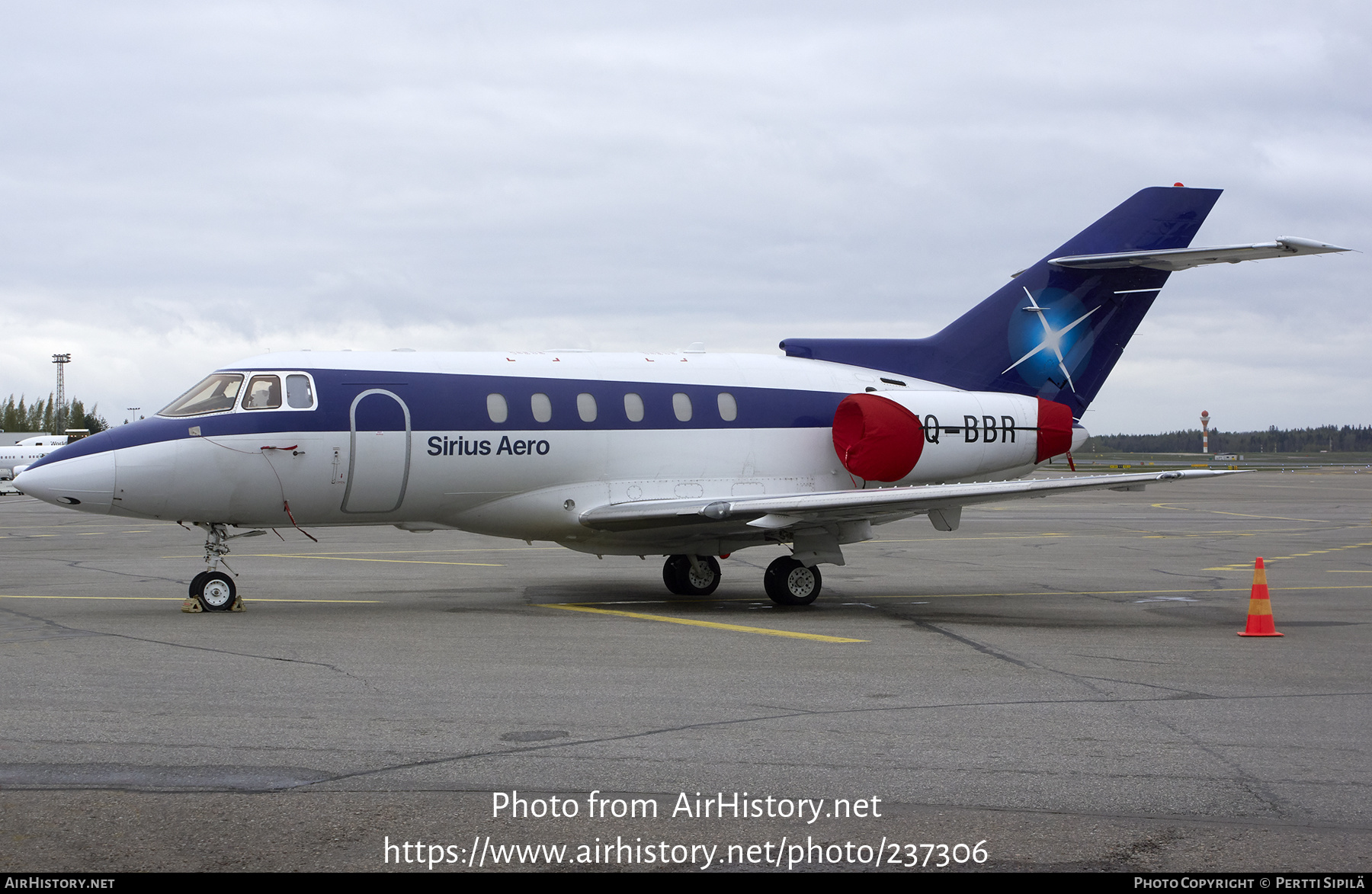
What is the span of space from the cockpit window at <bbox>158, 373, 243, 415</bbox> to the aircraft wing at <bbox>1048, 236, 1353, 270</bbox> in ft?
37.7

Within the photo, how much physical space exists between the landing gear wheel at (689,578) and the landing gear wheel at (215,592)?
560cm

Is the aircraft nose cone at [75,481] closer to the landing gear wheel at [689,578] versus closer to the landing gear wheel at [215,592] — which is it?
the landing gear wheel at [215,592]

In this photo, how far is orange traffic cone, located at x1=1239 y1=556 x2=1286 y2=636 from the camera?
12195 mm

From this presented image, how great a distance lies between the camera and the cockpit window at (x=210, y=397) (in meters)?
13.6

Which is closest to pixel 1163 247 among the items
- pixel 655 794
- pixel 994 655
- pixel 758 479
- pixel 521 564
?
pixel 758 479

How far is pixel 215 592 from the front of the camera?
44.9ft

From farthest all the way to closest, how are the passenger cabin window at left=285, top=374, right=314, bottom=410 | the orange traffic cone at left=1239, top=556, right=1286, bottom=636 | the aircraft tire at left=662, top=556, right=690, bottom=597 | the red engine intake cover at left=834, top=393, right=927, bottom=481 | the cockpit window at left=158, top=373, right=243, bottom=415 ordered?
the aircraft tire at left=662, top=556, right=690, bottom=597
the red engine intake cover at left=834, top=393, right=927, bottom=481
the passenger cabin window at left=285, top=374, right=314, bottom=410
the cockpit window at left=158, top=373, right=243, bottom=415
the orange traffic cone at left=1239, top=556, right=1286, bottom=636

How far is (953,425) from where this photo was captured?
16625 mm

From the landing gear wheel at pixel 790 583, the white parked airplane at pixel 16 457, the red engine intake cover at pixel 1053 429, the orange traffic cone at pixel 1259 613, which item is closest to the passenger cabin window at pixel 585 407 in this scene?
the landing gear wheel at pixel 790 583

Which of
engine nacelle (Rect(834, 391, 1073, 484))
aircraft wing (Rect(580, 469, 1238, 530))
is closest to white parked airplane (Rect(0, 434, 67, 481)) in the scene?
aircraft wing (Rect(580, 469, 1238, 530))

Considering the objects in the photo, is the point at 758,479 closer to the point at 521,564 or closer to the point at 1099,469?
the point at 521,564

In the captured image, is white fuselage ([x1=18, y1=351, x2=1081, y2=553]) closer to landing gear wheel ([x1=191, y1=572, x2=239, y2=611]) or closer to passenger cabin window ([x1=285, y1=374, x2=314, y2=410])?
passenger cabin window ([x1=285, y1=374, x2=314, y2=410])

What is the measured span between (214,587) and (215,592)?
2.5 inches

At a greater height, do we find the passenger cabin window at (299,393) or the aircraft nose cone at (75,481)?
the passenger cabin window at (299,393)
